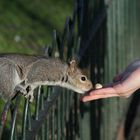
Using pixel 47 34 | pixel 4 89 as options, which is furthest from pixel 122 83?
pixel 47 34

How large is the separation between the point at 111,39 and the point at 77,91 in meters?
1.19

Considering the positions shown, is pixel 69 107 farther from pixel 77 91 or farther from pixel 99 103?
pixel 99 103

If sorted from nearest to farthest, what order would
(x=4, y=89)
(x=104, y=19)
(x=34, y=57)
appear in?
(x=4, y=89), (x=34, y=57), (x=104, y=19)

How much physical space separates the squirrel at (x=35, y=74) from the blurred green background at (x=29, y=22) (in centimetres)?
225

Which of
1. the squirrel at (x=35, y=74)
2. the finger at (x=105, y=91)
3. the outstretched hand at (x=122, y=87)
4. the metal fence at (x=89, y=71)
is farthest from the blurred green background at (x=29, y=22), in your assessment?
the finger at (x=105, y=91)

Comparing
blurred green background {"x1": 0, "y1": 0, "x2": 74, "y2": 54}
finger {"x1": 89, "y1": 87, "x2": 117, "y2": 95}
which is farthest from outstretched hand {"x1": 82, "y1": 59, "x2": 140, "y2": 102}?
blurred green background {"x1": 0, "y1": 0, "x2": 74, "y2": 54}

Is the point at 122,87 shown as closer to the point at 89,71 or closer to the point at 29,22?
the point at 89,71

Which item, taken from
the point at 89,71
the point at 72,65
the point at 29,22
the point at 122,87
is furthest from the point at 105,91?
the point at 29,22

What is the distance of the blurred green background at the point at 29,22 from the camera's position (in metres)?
7.55

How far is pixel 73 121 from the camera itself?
479 cm

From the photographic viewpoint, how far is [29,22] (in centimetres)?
852

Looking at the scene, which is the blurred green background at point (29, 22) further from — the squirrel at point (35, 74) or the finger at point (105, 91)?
the finger at point (105, 91)

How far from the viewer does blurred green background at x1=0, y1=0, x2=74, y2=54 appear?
24.8 ft

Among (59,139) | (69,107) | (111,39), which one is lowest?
(59,139)
